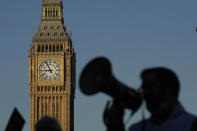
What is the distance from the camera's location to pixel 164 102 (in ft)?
20.4

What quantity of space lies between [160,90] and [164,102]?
0.10 m

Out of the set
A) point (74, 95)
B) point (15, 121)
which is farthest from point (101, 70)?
point (74, 95)

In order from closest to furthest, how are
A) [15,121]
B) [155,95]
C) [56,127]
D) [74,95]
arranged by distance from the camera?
[155,95] < [56,127] < [15,121] < [74,95]

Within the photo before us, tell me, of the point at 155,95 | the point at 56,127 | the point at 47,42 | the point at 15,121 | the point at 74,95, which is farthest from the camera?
the point at 74,95

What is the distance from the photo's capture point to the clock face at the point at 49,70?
92875 millimetres

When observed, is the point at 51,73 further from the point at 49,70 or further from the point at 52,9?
the point at 52,9

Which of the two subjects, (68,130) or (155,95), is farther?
(68,130)

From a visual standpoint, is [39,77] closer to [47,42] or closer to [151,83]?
[47,42]

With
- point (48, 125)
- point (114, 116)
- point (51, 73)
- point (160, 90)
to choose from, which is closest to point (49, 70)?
point (51, 73)

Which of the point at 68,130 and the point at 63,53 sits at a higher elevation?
the point at 63,53

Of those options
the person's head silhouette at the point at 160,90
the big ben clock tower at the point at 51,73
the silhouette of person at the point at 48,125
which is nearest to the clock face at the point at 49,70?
the big ben clock tower at the point at 51,73

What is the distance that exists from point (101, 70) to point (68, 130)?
291 ft

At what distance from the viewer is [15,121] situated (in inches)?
355

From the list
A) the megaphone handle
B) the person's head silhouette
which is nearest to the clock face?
the megaphone handle
